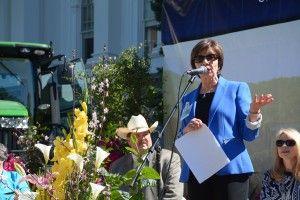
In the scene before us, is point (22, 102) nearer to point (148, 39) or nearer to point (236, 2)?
point (236, 2)

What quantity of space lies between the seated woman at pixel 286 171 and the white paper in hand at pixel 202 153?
0.90 meters

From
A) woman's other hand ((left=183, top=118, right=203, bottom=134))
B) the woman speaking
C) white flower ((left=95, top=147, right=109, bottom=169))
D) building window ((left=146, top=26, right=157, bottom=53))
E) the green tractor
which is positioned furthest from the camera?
building window ((left=146, top=26, right=157, bottom=53))

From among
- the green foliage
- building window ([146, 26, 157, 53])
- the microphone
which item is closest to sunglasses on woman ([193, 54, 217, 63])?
the microphone

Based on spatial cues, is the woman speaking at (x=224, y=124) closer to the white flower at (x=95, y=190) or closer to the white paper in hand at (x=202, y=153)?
the white paper in hand at (x=202, y=153)

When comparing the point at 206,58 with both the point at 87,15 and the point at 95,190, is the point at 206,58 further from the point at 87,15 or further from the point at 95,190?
the point at 87,15

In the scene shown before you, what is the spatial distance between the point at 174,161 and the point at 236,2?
345 cm

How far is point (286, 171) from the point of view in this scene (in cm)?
437

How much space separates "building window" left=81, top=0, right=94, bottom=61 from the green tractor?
865 centimetres

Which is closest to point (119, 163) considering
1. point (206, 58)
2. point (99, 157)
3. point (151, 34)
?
point (206, 58)

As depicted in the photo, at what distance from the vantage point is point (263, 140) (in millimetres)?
6785

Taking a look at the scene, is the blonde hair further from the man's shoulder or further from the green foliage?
the green foliage

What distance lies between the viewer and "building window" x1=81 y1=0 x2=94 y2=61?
1764cm

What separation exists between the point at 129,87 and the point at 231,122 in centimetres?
668

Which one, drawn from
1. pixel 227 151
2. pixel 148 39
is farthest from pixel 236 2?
pixel 148 39
